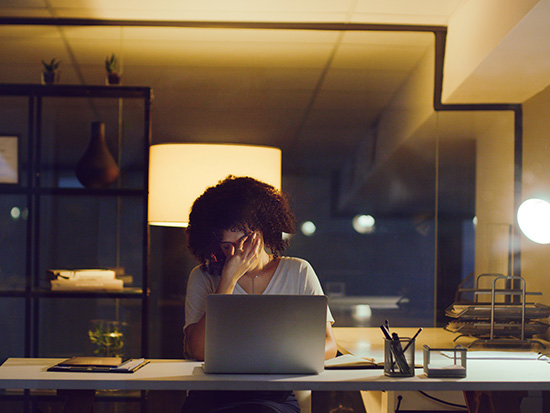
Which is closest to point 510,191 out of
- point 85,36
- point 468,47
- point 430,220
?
point 430,220

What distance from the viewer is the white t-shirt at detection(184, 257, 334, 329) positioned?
224cm

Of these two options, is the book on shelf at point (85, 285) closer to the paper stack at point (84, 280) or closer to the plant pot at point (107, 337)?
the paper stack at point (84, 280)

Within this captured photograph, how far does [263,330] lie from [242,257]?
0.62m

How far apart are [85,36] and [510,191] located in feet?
8.97

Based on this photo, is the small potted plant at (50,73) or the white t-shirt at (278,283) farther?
the small potted plant at (50,73)

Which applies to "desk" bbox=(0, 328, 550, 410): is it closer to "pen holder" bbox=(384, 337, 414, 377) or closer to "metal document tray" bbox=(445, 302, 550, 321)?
"pen holder" bbox=(384, 337, 414, 377)

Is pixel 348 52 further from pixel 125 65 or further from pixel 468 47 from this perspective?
pixel 125 65

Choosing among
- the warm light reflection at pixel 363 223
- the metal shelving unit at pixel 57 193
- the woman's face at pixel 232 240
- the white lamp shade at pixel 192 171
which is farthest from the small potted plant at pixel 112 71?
the warm light reflection at pixel 363 223

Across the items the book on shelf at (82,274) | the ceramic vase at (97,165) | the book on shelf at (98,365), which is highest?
the ceramic vase at (97,165)

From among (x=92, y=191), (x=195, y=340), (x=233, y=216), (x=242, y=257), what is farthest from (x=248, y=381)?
(x=92, y=191)

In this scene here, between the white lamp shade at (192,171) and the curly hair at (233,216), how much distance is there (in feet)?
0.76

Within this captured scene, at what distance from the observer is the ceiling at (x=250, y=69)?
11.5ft

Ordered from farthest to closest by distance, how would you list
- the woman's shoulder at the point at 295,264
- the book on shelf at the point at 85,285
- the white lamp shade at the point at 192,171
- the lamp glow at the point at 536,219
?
1. the book on shelf at the point at 85,285
2. the white lamp shade at the point at 192,171
3. the lamp glow at the point at 536,219
4. the woman's shoulder at the point at 295,264

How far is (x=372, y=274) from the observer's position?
11.5 feet
